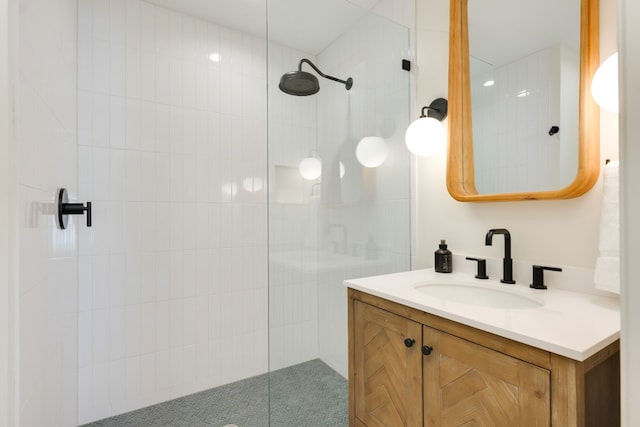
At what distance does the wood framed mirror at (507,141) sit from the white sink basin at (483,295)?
386 mm

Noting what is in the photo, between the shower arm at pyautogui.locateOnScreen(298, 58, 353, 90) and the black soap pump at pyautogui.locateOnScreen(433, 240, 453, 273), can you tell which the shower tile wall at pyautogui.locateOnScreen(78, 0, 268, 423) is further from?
the black soap pump at pyautogui.locateOnScreen(433, 240, 453, 273)

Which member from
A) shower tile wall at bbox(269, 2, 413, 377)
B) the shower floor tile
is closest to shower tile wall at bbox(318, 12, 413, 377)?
shower tile wall at bbox(269, 2, 413, 377)

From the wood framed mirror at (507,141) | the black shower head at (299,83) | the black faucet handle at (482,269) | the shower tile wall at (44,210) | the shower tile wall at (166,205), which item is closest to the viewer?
the shower tile wall at (44,210)

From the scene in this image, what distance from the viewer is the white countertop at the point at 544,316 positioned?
0.69m

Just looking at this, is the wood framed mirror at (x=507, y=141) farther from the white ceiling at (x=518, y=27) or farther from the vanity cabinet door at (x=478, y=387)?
the vanity cabinet door at (x=478, y=387)

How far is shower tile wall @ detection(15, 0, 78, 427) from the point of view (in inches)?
26.4

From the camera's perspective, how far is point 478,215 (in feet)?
4.65

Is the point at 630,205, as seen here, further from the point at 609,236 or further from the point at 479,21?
the point at 479,21

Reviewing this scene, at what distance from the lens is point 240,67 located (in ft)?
7.14

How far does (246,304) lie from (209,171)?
38.9 inches

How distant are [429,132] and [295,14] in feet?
2.95

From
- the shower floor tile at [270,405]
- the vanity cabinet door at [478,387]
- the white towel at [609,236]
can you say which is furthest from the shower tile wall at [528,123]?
the shower floor tile at [270,405]

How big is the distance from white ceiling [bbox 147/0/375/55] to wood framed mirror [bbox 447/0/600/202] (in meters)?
0.57

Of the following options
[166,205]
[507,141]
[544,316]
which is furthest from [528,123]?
[166,205]
